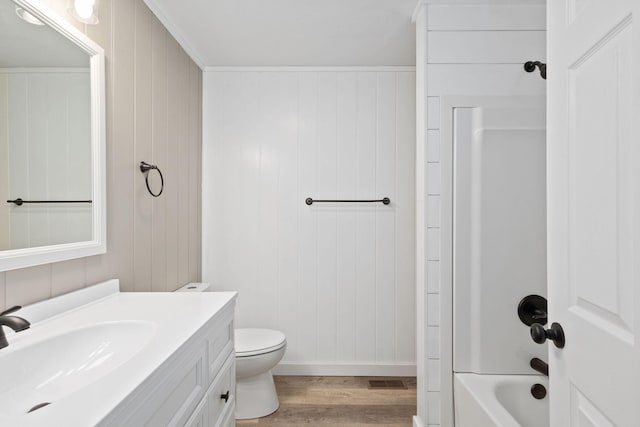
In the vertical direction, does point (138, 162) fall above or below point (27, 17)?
below

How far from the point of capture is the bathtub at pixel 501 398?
1735mm

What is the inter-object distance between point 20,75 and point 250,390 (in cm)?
193

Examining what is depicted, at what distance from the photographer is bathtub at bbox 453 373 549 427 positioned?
1735 mm

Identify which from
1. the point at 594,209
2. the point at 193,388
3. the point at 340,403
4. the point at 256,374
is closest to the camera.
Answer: the point at 594,209

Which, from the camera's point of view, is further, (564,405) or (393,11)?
(393,11)

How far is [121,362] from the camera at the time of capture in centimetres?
102

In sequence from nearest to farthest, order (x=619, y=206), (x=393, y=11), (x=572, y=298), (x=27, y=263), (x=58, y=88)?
(x=619, y=206) → (x=572, y=298) → (x=27, y=263) → (x=58, y=88) → (x=393, y=11)

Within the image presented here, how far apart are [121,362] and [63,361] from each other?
0.21m

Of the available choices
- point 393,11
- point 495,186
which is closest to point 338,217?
point 495,186

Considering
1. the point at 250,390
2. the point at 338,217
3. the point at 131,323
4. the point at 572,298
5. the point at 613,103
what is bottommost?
the point at 250,390

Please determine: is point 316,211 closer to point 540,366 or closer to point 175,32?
point 175,32

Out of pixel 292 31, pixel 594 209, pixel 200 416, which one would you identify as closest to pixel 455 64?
pixel 292 31

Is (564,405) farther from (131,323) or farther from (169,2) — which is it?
(169,2)

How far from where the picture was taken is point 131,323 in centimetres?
121
